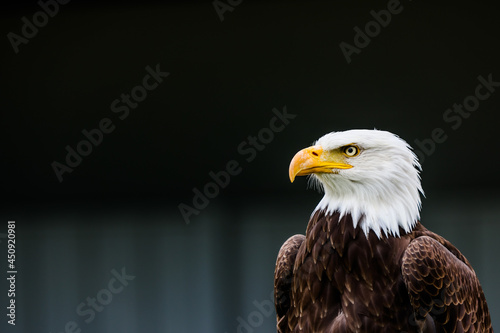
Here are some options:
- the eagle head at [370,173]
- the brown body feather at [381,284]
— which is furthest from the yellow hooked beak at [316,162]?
the brown body feather at [381,284]

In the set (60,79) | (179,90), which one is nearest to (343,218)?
(179,90)

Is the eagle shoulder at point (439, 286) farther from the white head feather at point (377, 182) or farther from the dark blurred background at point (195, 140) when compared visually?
the dark blurred background at point (195, 140)

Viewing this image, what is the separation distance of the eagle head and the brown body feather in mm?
51

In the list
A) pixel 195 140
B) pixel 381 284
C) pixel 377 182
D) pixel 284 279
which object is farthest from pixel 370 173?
pixel 195 140

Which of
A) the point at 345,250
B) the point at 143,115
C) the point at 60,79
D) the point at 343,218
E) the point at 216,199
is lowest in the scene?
the point at 345,250

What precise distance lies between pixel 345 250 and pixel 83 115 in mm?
2424

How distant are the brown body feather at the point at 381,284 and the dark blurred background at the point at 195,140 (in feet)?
5.13

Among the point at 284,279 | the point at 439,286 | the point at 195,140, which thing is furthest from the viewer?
the point at 195,140

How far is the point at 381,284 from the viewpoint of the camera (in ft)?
5.67

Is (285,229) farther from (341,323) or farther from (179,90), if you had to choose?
(341,323)

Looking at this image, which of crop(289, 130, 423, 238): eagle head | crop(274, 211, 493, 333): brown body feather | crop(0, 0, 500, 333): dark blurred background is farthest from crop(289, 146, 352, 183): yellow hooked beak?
crop(0, 0, 500, 333): dark blurred background

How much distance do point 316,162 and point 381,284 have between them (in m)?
0.48

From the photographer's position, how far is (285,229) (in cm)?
348

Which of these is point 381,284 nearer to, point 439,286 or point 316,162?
point 439,286
